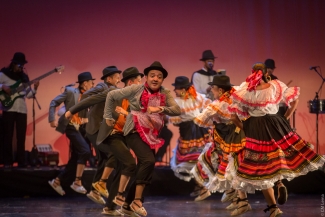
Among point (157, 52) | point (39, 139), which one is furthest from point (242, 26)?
point (39, 139)

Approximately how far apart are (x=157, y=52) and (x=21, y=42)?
98.2 inches

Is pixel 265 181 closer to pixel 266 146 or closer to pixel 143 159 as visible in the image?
pixel 266 146

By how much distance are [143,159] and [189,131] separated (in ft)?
10.9

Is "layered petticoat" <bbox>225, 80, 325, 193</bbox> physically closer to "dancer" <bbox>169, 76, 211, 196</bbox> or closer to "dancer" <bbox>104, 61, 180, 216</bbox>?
"dancer" <bbox>104, 61, 180, 216</bbox>

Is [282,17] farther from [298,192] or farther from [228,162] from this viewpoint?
[228,162]

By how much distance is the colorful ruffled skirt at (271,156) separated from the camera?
6605mm

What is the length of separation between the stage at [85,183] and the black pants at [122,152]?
2.79m

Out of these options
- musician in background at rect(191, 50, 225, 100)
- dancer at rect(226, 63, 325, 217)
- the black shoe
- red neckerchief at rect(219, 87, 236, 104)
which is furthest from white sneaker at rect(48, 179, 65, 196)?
dancer at rect(226, 63, 325, 217)

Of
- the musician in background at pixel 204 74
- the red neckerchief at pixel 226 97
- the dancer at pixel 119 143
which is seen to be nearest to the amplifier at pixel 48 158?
the musician in background at pixel 204 74

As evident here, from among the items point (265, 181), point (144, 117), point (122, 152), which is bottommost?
point (265, 181)

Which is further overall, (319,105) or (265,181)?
(319,105)

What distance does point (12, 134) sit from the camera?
1033 cm

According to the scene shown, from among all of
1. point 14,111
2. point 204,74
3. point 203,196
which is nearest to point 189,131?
point 203,196

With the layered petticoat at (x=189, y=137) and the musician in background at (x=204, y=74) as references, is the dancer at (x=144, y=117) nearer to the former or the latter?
the layered petticoat at (x=189, y=137)
